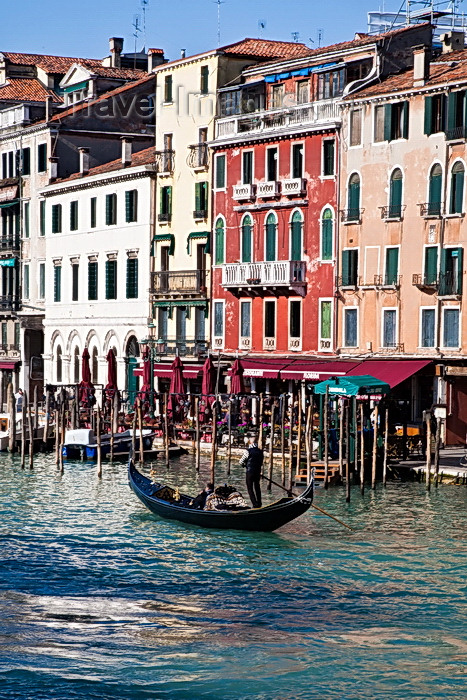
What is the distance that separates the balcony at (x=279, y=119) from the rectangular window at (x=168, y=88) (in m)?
3.70

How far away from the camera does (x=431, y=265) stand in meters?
40.0

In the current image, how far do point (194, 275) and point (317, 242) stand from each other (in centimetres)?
659

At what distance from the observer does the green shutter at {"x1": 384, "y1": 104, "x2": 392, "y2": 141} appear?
41.2 metres

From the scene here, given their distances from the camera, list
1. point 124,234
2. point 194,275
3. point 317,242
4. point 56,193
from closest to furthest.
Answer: point 317,242 < point 194,275 < point 124,234 < point 56,193

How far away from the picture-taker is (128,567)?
25.1 m

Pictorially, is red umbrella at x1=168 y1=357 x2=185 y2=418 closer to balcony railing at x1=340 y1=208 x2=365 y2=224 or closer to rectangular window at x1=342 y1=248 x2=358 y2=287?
rectangular window at x1=342 y1=248 x2=358 y2=287

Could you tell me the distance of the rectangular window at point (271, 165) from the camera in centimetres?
4591

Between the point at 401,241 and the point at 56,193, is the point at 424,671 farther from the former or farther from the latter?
the point at 56,193

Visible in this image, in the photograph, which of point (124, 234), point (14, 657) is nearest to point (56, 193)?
point (124, 234)

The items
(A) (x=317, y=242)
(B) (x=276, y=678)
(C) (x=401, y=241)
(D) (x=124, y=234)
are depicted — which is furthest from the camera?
(D) (x=124, y=234)

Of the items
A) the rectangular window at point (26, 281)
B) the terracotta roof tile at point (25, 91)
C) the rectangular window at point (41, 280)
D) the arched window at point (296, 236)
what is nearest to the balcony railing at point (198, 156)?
the arched window at point (296, 236)

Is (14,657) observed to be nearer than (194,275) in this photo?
Yes

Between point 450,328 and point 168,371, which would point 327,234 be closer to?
point 450,328

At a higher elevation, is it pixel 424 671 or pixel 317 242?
pixel 317 242
